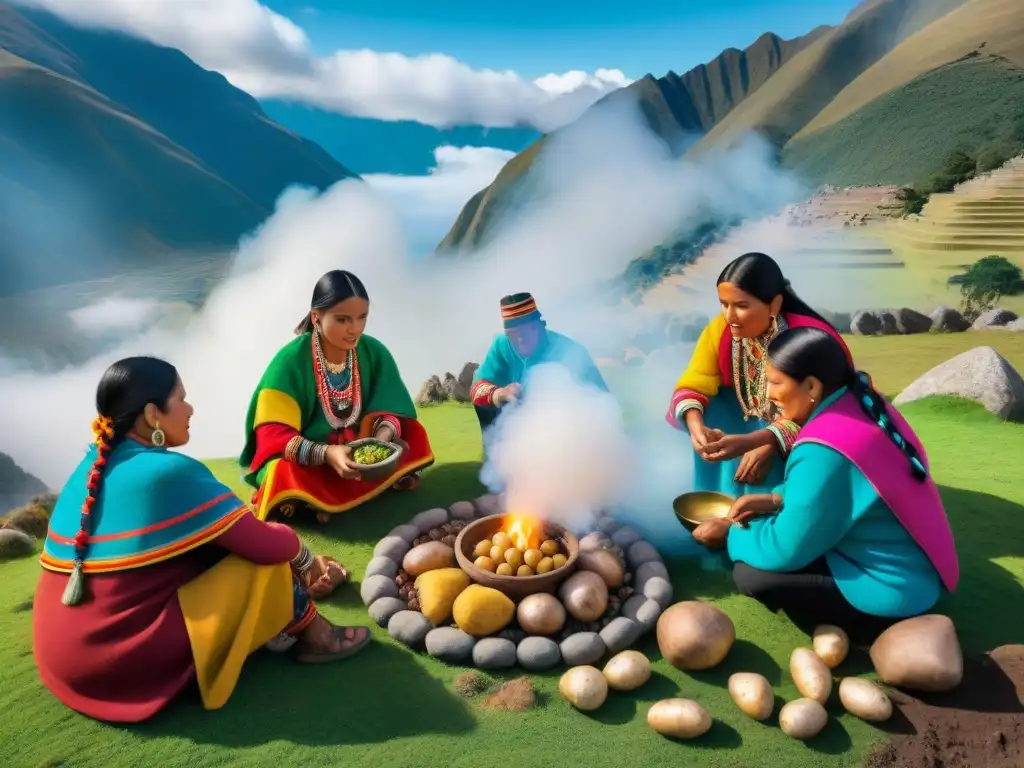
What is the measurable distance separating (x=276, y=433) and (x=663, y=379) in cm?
665

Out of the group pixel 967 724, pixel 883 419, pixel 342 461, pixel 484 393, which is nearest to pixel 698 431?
pixel 883 419

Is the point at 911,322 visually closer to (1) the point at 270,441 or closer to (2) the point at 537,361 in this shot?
(2) the point at 537,361

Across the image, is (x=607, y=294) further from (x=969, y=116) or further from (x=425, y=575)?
(x=425, y=575)

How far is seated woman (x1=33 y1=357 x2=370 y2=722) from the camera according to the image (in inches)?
117

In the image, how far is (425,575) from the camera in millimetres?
4020

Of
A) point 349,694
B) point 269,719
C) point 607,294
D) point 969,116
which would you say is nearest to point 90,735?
point 269,719

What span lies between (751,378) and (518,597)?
2.21 meters

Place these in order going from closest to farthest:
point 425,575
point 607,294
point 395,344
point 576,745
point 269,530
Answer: point 576,745
point 269,530
point 425,575
point 607,294
point 395,344

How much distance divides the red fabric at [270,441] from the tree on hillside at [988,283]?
10927mm

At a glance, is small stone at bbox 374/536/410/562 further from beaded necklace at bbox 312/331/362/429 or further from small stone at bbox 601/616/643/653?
small stone at bbox 601/616/643/653

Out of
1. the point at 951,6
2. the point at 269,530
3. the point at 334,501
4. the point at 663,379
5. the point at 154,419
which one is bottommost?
the point at 663,379

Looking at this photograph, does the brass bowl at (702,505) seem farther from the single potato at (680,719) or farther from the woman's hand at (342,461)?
the woman's hand at (342,461)

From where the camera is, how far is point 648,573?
4.16 meters

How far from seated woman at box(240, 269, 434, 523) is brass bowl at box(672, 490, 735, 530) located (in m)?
2.07
